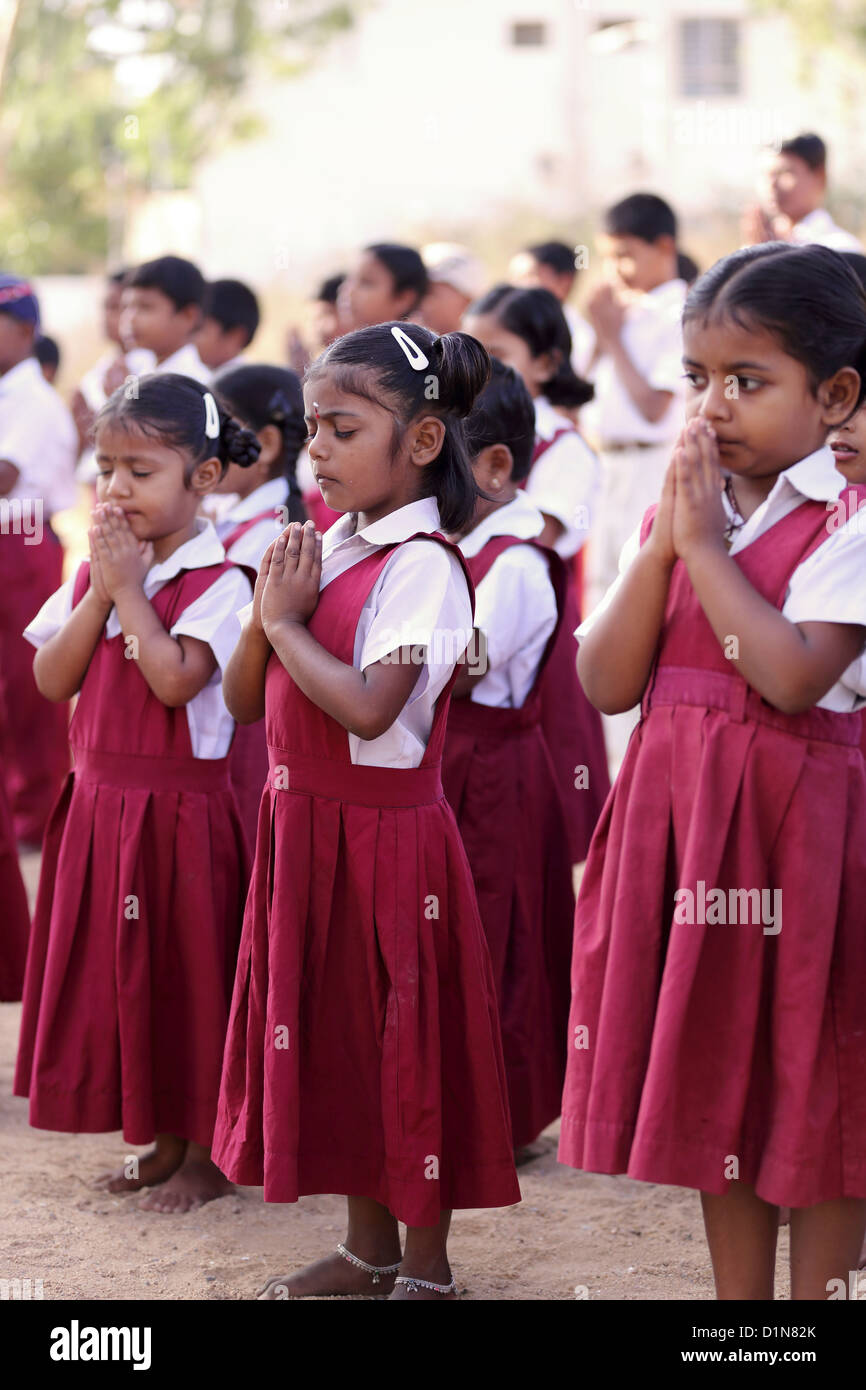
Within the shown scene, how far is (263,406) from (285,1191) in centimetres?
206

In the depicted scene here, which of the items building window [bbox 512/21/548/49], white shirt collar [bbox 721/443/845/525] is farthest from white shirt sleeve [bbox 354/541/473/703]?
building window [bbox 512/21/548/49]

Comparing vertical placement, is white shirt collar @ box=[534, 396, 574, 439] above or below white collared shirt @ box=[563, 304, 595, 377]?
below

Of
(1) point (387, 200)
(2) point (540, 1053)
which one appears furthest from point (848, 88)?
(2) point (540, 1053)

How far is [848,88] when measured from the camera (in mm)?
23688

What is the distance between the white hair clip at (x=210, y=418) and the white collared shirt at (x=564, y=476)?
1.22 metres

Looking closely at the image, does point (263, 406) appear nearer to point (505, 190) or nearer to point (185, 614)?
point (185, 614)

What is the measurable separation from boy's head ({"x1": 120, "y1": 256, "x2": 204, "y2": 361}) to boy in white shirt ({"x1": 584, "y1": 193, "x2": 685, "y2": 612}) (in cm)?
157

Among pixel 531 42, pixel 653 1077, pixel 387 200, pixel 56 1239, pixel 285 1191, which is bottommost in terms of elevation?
pixel 56 1239

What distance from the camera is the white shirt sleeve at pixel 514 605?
3289 millimetres

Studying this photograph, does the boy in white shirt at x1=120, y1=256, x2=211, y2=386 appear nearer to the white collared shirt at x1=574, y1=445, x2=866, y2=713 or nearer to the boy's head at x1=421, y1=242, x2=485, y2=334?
the boy's head at x1=421, y1=242, x2=485, y2=334

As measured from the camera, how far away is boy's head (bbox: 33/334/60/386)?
696cm

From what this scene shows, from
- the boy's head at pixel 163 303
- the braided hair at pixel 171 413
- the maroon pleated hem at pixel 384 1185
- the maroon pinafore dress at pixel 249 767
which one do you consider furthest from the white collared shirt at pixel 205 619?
the boy's head at pixel 163 303

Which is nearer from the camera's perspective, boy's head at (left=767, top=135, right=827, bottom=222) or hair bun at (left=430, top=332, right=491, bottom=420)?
hair bun at (left=430, top=332, right=491, bottom=420)

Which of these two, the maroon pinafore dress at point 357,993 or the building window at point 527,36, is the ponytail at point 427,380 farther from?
the building window at point 527,36
